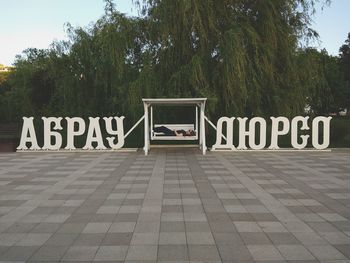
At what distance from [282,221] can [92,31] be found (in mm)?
18543

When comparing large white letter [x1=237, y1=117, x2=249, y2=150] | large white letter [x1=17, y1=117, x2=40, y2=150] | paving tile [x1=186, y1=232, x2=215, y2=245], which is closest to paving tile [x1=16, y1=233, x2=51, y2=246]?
paving tile [x1=186, y1=232, x2=215, y2=245]

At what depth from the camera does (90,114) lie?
23219mm

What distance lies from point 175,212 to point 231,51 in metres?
12.4

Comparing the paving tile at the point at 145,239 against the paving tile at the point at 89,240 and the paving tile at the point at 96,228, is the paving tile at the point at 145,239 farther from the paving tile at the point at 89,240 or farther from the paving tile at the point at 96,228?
the paving tile at the point at 96,228

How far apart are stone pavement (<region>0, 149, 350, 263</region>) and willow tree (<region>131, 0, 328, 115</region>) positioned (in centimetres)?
592

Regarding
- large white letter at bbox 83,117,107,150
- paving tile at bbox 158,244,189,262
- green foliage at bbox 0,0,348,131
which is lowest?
paving tile at bbox 158,244,189,262

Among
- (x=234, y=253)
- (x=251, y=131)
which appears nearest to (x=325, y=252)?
(x=234, y=253)

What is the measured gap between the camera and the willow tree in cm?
1930

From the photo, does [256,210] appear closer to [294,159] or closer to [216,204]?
[216,204]

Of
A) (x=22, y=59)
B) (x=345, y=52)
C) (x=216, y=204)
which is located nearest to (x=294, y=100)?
(x=216, y=204)

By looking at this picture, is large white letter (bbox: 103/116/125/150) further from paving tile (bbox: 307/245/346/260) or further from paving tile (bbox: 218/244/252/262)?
paving tile (bbox: 307/245/346/260)

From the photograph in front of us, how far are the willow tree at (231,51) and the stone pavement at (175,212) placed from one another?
592 cm

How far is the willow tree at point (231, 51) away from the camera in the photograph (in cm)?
1930

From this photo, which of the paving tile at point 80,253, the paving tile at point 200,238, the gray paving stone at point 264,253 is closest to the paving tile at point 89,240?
the paving tile at point 80,253
